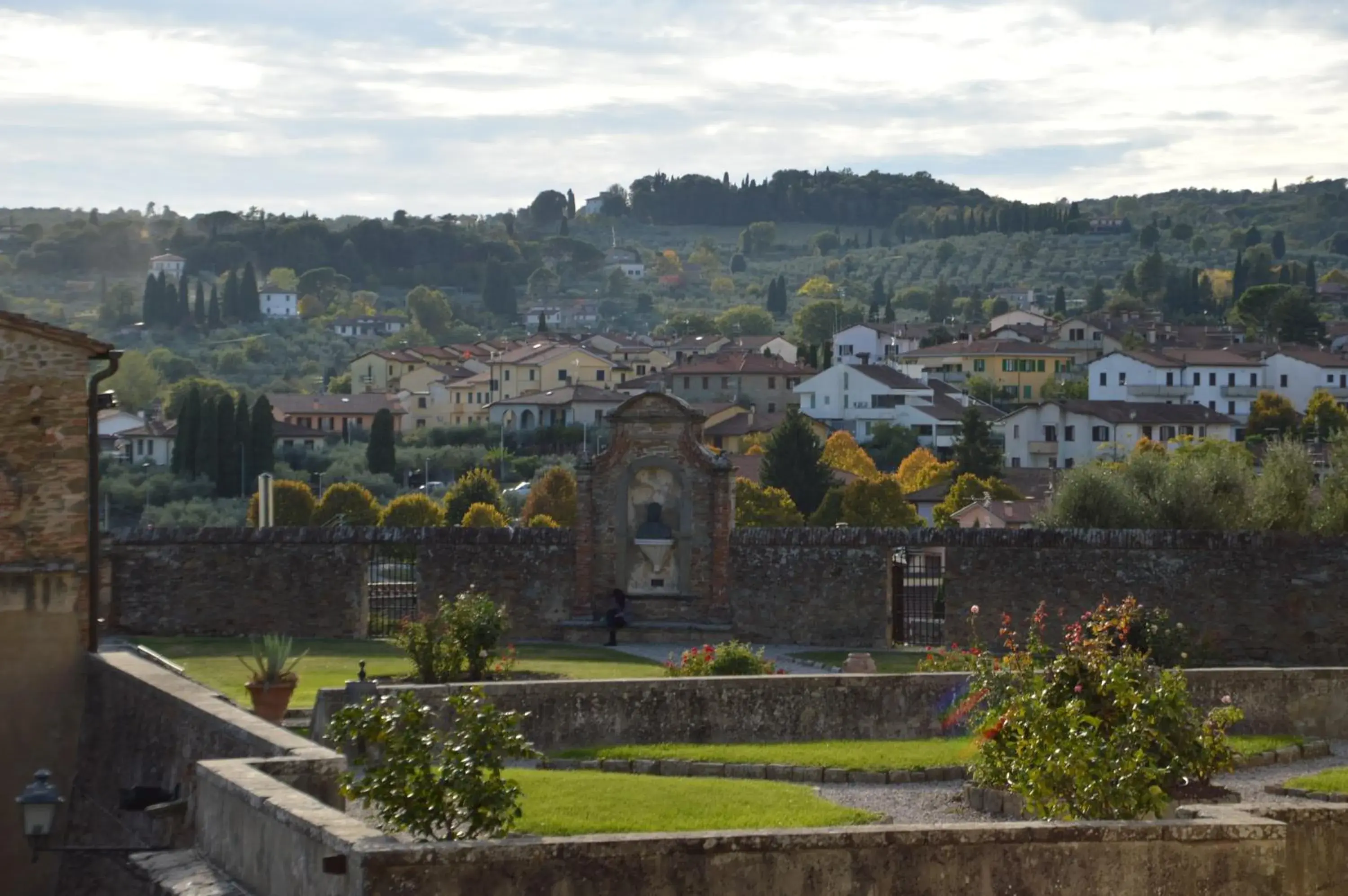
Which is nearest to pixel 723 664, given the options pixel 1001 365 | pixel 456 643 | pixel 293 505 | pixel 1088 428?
pixel 456 643

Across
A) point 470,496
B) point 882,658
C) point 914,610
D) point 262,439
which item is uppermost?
point 262,439

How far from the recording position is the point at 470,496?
91062 mm

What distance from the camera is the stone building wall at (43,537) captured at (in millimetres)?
18609

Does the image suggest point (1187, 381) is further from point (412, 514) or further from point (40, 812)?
point (40, 812)

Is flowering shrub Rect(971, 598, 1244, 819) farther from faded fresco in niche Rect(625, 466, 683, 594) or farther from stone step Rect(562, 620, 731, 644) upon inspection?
faded fresco in niche Rect(625, 466, 683, 594)

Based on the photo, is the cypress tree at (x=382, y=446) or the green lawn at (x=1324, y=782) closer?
the green lawn at (x=1324, y=782)

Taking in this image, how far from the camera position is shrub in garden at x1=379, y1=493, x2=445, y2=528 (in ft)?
270

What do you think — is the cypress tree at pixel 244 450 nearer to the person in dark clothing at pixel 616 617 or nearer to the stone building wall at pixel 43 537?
the person in dark clothing at pixel 616 617

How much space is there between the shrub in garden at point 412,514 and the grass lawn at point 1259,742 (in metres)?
63.6

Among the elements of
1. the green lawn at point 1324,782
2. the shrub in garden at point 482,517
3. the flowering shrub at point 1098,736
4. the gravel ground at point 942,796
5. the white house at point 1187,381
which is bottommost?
the shrub in garden at point 482,517

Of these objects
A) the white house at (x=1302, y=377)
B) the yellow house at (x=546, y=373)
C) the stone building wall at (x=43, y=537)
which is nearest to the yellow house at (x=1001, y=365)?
the white house at (x=1302, y=377)

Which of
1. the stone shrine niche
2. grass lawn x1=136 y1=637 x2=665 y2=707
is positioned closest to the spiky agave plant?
grass lawn x1=136 y1=637 x2=665 y2=707

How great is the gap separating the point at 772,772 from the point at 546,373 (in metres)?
140

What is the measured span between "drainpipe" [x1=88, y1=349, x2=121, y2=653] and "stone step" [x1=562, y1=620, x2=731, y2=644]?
12.3m
